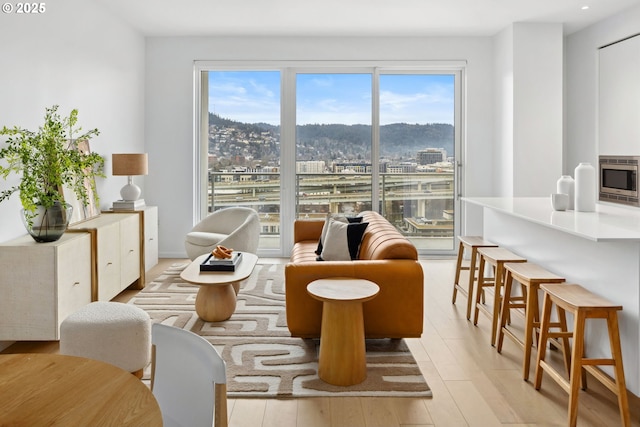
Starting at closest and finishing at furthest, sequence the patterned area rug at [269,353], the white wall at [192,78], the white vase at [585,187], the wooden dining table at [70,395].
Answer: the wooden dining table at [70,395], the patterned area rug at [269,353], the white vase at [585,187], the white wall at [192,78]

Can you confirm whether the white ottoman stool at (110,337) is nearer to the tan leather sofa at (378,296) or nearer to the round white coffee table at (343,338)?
the tan leather sofa at (378,296)

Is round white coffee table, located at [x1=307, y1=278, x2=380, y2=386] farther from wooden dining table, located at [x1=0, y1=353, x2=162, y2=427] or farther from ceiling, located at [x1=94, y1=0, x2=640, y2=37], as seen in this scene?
ceiling, located at [x1=94, y1=0, x2=640, y2=37]

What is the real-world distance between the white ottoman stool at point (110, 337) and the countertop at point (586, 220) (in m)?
2.34

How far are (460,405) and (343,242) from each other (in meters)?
1.63

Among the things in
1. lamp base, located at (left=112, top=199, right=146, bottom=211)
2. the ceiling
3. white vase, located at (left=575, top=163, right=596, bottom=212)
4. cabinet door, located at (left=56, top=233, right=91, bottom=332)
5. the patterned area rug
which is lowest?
the patterned area rug

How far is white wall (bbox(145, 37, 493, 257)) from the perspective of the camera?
6363mm

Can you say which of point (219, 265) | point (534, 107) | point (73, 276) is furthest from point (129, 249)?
point (534, 107)

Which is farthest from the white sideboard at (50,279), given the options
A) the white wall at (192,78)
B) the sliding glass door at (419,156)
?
the sliding glass door at (419,156)

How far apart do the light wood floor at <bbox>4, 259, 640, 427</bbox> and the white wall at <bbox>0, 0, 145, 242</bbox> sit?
243 cm

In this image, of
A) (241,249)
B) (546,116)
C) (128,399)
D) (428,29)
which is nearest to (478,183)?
(546,116)

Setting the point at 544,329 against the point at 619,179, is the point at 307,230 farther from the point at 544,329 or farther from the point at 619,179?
the point at 619,179

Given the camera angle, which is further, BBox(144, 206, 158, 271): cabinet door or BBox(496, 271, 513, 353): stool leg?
BBox(144, 206, 158, 271): cabinet door

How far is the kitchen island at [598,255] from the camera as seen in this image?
2.39 m

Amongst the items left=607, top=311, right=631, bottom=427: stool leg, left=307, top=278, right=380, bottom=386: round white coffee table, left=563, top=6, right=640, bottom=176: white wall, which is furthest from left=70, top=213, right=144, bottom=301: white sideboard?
left=563, top=6, right=640, bottom=176: white wall
